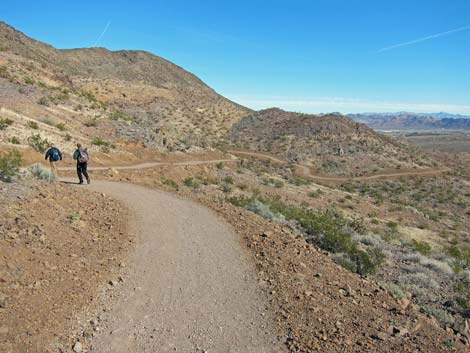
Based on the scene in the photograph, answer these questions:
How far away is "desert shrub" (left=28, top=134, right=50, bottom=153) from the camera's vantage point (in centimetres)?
2089

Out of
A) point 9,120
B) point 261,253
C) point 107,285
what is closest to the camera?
point 107,285

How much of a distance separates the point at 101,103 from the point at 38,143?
76.4ft

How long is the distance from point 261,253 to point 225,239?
1.43m

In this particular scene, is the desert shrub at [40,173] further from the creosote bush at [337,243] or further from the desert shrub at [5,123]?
the desert shrub at [5,123]

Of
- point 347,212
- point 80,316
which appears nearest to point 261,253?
point 80,316

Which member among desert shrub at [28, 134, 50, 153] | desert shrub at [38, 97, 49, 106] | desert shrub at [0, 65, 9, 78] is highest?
desert shrub at [0, 65, 9, 78]

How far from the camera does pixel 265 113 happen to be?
7938 cm

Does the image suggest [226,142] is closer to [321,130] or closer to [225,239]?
[321,130]

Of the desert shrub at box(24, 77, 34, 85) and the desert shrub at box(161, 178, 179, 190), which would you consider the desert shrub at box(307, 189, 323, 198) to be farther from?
the desert shrub at box(24, 77, 34, 85)

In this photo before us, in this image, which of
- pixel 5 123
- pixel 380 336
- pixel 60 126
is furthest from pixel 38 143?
pixel 380 336

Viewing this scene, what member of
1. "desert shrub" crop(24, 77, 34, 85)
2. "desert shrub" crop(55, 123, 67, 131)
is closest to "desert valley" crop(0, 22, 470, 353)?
"desert shrub" crop(55, 123, 67, 131)

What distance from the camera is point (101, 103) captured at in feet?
142

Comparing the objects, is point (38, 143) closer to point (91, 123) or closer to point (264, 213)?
point (91, 123)

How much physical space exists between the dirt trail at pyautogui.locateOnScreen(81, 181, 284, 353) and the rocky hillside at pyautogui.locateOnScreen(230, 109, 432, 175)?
41427mm
